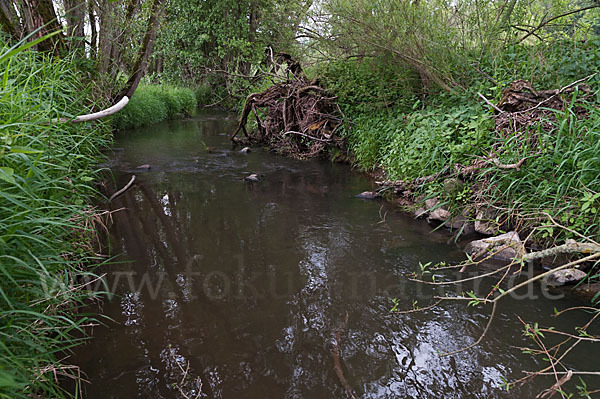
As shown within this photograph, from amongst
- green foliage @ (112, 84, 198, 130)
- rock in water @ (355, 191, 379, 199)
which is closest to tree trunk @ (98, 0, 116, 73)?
green foliage @ (112, 84, 198, 130)

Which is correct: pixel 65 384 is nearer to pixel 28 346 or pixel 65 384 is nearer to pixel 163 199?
pixel 28 346

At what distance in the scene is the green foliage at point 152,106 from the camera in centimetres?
1087

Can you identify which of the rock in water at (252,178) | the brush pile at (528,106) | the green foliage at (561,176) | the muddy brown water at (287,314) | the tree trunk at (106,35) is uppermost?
the tree trunk at (106,35)

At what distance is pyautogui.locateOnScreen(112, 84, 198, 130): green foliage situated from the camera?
35.7 ft

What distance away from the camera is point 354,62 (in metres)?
7.71

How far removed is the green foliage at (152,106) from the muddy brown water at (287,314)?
5939 millimetres

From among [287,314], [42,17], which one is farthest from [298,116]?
[287,314]

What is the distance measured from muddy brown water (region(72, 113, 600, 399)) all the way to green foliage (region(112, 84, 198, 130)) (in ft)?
19.5

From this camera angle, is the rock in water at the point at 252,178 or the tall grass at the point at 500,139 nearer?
the tall grass at the point at 500,139

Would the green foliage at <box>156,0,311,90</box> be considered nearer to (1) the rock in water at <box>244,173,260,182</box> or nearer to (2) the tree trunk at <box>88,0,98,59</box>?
(2) the tree trunk at <box>88,0,98,59</box>

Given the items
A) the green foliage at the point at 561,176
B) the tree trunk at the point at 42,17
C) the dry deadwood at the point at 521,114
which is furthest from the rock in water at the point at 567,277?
the tree trunk at the point at 42,17

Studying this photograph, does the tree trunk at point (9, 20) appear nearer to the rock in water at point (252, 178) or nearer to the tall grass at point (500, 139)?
the rock in water at point (252, 178)

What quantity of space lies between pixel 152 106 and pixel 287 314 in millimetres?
11282

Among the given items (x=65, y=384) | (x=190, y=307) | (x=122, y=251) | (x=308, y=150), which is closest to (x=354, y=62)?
(x=308, y=150)
